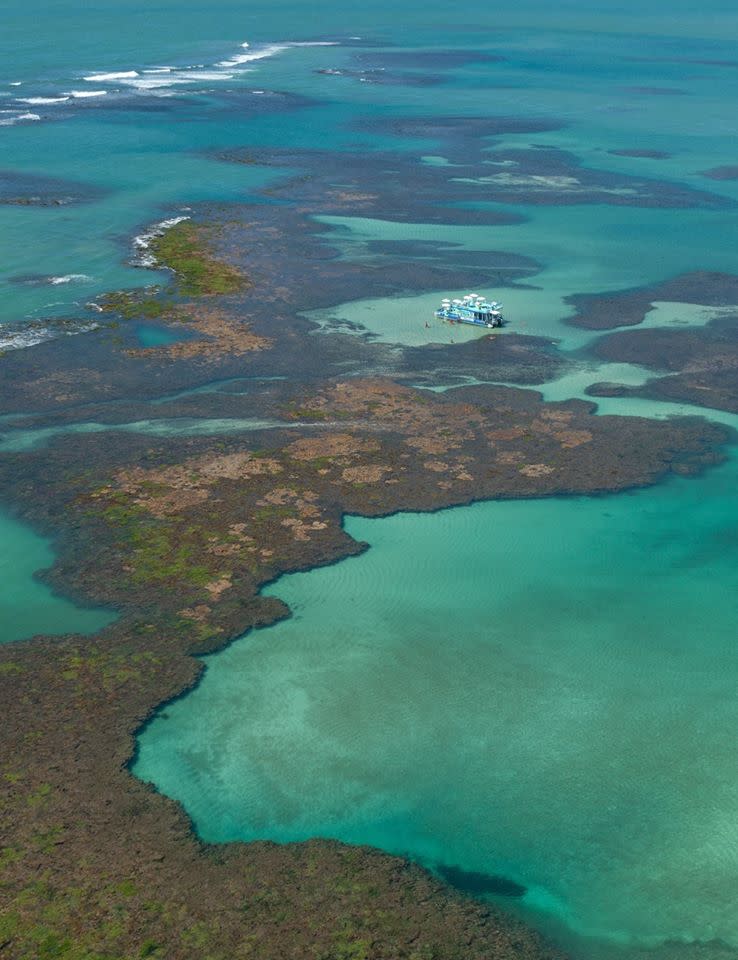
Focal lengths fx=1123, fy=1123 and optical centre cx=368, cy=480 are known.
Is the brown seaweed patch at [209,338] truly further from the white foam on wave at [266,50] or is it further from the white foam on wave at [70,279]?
the white foam on wave at [266,50]

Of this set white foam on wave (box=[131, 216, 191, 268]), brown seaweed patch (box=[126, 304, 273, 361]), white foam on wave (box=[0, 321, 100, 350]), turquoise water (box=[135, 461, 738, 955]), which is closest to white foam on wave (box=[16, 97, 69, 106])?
white foam on wave (box=[131, 216, 191, 268])

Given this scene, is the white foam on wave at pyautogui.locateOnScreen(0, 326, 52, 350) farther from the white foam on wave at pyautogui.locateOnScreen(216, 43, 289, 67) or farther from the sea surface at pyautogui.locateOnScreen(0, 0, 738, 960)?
the white foam on wave at pyautogui.locateOnScreen(216, 43, 289, 67)

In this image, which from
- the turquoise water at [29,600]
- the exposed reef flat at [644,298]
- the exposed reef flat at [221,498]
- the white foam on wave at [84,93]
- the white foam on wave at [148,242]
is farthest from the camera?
the white foam on wave at [84,93]

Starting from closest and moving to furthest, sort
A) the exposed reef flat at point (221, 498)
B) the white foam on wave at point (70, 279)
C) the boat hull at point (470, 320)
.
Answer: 1. the exposed reef flat at point (221, 498)
2. the boat hull at point (470, 320)
3. the white foam on wave at point (70, 279)

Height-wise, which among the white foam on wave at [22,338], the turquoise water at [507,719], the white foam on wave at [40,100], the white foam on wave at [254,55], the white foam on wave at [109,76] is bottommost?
the turquoise water at [507,719]

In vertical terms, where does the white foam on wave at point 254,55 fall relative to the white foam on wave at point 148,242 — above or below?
above

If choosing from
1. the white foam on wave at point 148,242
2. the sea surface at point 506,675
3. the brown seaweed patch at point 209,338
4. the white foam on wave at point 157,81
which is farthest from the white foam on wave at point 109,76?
the brown seaweed patch at point 209,338

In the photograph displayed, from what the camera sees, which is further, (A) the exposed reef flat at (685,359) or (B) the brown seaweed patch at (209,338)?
(B) the brown seaweed patch at (209,338)
